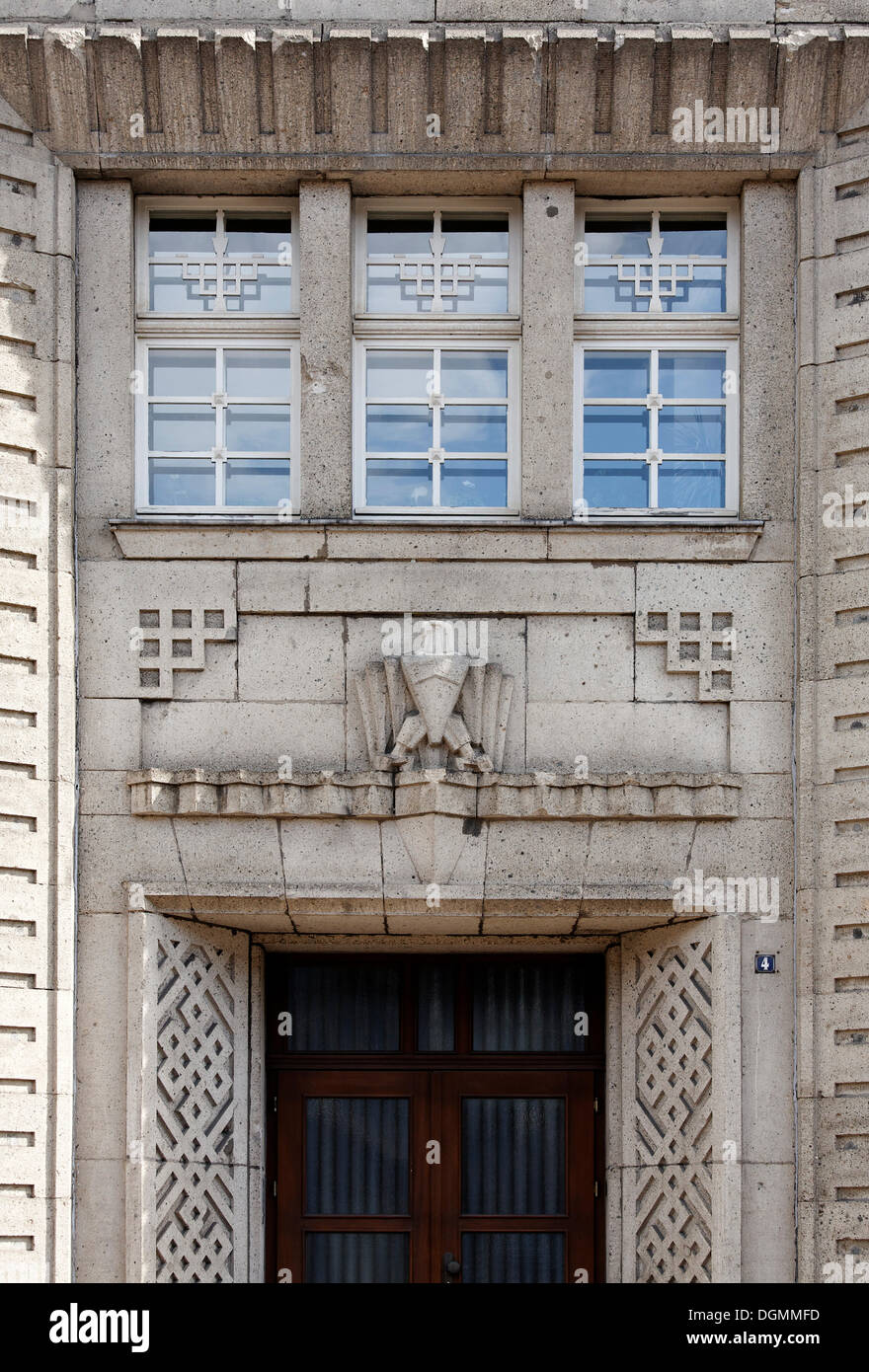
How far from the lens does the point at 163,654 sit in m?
10.8

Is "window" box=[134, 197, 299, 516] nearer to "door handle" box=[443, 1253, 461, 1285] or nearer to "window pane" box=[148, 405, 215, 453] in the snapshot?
"window pane" box=[148, 405, 215, 453]

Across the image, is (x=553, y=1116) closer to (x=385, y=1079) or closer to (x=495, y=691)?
(x=385, y=1079)

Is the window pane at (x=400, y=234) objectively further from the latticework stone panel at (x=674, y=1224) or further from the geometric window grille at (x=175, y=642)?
the latticework stone panel at (x=674, y=1224)

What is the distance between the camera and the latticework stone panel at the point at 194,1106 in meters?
10.5

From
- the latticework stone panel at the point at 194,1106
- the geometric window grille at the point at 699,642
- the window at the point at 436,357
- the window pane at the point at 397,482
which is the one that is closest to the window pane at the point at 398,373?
the window at the point at 436,357

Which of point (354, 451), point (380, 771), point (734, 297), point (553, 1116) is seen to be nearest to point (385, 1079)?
point (553, 1116)

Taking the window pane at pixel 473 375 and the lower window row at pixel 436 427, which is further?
the window pane at pixel 473 375

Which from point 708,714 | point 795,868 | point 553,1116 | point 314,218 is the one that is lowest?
point 553,1116

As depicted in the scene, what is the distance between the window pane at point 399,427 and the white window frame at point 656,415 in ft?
2.78

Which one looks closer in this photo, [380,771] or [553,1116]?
[380,771]

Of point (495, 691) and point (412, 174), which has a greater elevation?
point (412, 174)

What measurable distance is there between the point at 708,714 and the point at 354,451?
7.99 ft

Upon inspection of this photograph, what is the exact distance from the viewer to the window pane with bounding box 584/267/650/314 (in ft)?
37.3

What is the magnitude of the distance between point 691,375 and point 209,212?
2.88 m
